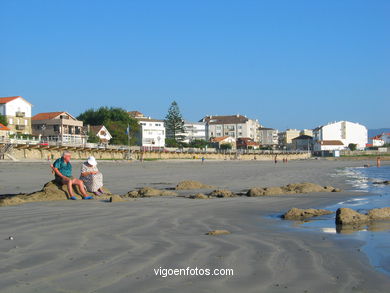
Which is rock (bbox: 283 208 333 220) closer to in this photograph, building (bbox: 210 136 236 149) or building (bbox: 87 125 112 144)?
building (bbox: 87 125 112 144)

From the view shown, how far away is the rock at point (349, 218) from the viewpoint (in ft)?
30.2

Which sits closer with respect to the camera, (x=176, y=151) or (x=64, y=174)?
(x=64, y=174)

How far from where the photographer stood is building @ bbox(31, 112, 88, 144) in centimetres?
9144

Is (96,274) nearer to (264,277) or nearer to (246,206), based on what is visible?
(264,277)

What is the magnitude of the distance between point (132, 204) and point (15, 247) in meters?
5.84

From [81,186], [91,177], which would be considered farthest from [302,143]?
[81,186]

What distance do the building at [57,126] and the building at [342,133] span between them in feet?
333

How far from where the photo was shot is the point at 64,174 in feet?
44.1

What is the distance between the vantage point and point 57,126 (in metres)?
92.4

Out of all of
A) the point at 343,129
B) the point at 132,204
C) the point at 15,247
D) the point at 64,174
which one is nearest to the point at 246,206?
the point at 132,204

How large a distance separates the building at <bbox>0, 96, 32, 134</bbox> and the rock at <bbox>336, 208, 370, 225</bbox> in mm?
84503

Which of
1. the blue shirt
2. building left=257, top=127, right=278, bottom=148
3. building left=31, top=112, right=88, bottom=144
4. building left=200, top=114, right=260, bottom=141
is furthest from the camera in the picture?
building left=257, top=127, right=278, bottom=148

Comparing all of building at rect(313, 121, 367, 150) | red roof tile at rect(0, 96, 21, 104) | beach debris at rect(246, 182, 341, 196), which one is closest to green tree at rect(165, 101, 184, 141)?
→ red roof tile at rect(0, 96, 21, 104)

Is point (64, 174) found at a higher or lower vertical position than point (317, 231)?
higher
